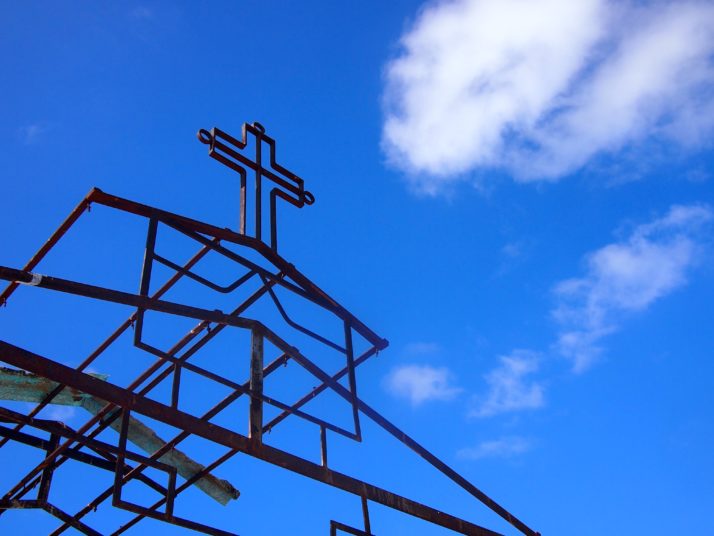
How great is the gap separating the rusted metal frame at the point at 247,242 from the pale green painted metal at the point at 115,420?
2.80 meters

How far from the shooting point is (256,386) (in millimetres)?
7074

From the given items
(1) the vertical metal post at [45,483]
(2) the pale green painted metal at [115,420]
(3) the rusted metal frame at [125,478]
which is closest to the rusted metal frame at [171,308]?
(3) the rusted metal frame at [125,478]

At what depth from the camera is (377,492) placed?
24.7ft

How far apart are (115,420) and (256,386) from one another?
2.90 metres

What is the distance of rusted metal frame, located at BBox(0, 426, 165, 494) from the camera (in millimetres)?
8680

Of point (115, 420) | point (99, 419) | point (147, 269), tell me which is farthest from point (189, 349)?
point (115, 420)

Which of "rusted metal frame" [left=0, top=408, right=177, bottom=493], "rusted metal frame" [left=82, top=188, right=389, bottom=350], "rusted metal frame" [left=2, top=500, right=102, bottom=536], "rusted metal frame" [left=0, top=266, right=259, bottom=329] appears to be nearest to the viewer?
"rusted metal frame" [left=0, top=266, right=259, bottom=329]

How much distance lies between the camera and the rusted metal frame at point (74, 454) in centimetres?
868

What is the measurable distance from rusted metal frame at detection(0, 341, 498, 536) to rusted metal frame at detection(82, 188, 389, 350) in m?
1.61

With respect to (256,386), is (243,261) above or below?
above

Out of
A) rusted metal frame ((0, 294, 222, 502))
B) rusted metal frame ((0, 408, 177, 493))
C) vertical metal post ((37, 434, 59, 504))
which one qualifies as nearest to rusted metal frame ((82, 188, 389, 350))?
rusted metal frame ((0, 294, 222, 502))

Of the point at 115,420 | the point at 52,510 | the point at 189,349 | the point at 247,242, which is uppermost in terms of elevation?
the point at 247,242

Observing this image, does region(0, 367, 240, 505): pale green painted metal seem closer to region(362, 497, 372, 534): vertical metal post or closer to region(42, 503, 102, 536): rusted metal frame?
region(42, 503, 102, 536): rusted metal frame

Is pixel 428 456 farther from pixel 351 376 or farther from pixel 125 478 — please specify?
pixel 125 478
